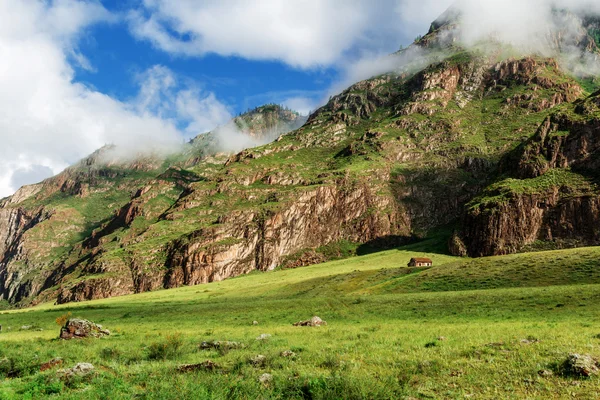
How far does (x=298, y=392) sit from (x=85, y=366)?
35.3 feet

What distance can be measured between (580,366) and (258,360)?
40.1 ft

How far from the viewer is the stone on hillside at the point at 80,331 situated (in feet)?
108

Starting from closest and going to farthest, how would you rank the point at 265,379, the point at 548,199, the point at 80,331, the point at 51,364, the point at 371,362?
1. the point at 265,379
2. the point at 371,362
3. the point at 51,364
4. the point at 80,331
5. the point at 548,199

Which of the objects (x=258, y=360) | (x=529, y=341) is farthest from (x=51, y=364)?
(x=529, y=341)

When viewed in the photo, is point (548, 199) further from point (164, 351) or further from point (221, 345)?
point (164, 351)

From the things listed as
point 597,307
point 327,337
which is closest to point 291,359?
point 327,337

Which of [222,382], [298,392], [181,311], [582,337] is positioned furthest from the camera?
[181,311]

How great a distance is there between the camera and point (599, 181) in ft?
431

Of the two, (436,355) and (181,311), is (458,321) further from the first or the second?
(181,311)

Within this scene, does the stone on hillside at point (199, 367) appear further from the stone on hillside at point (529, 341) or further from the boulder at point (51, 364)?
the stone on hillside at point (529, 341)

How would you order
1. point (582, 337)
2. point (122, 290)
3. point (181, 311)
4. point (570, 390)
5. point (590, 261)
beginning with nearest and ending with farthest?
point (570, 390)
point (582, 337)
point (590, 261)
point (181, 311)
point (122, 290)

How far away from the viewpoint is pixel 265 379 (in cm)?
1400

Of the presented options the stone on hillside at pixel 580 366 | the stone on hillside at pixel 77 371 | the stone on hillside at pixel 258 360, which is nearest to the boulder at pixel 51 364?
the stone on hillside at pixel 77 371

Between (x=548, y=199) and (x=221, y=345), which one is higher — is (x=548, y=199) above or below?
above
